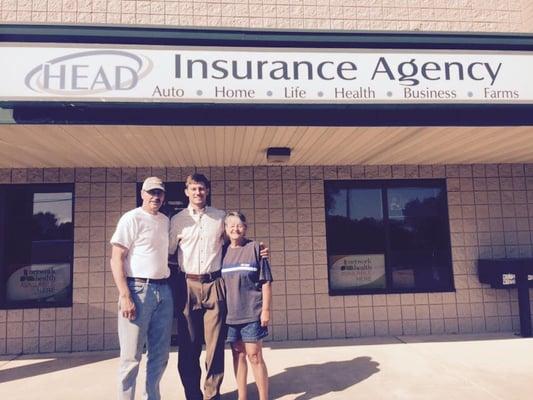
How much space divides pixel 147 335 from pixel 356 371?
Answer: 8.28 feet

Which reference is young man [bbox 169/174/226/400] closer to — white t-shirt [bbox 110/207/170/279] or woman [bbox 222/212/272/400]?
woman [bbox 222/212/272/400]

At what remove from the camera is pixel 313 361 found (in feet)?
17.0

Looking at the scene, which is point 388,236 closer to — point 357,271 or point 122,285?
point 357,271

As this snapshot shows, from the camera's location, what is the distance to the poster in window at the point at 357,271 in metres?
6.46

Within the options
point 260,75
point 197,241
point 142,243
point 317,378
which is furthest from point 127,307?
point 260,75

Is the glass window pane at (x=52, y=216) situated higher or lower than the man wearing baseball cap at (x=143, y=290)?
higher

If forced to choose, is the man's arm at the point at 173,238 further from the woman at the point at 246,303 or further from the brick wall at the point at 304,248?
the brick wall at the point at 304,248

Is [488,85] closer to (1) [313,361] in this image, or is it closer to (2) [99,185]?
(1) [313,361]

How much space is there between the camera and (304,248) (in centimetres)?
632

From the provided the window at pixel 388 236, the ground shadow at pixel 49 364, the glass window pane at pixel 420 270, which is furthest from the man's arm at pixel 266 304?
the glass window pane at pixel 420 270

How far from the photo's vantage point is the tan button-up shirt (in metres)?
3.83

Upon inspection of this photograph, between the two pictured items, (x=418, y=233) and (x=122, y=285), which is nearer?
(x=122, y=285)

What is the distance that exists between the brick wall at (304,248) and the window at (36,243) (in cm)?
18

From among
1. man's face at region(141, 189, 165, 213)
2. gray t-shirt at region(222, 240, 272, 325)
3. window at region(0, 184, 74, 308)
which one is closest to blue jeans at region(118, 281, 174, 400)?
gray t-shirt at region(222, 240, 272, 325)
